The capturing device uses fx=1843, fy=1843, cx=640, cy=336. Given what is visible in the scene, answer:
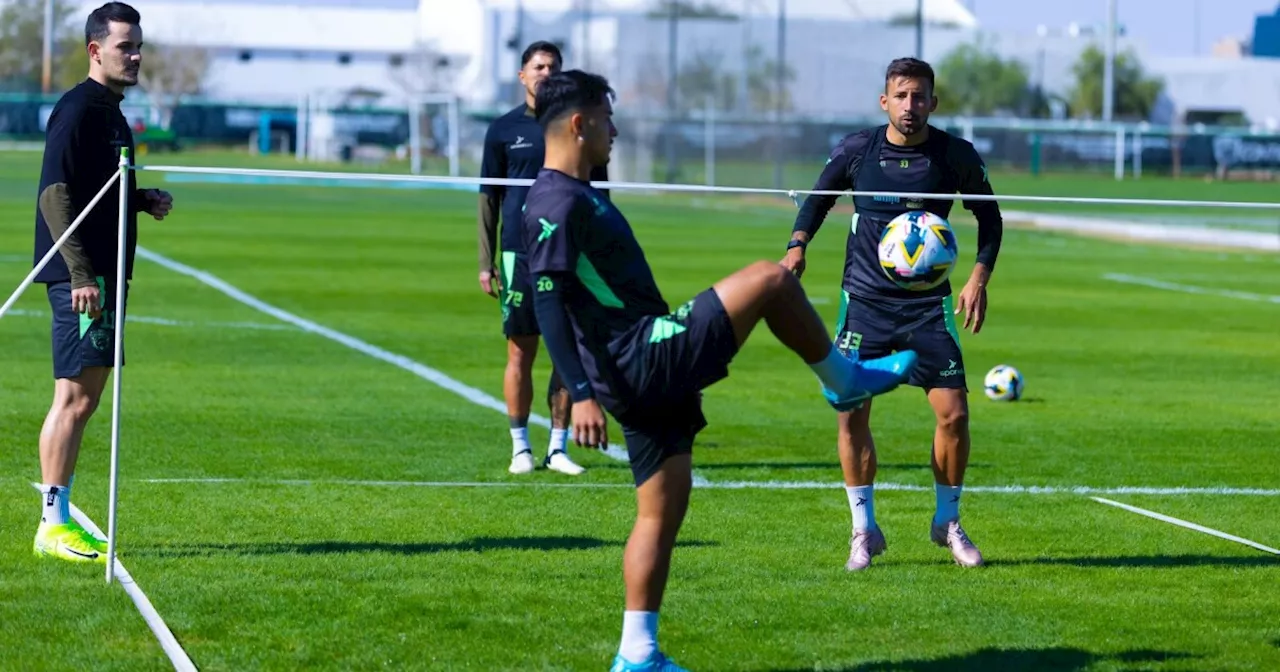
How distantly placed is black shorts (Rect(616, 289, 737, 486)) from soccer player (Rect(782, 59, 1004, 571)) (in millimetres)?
2058

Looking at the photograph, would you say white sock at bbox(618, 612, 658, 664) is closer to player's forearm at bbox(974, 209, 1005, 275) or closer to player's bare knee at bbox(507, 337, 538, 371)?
player's forearm at bbox(974, 209, 1005, 275)

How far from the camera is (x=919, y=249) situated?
309 inches

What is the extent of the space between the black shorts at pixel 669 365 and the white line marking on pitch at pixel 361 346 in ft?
16.1

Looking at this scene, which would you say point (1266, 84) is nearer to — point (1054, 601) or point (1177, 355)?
point (1177, 355)

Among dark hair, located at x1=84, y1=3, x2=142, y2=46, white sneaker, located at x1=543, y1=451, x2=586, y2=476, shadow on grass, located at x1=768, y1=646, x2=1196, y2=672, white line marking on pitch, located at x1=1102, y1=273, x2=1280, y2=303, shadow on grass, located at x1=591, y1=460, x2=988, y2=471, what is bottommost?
shadow on grass, located at x1=768, y1=646, x2=1196, y2=672

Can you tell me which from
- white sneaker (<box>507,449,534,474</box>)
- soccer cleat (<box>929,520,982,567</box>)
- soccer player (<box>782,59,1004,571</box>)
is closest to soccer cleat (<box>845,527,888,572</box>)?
soccer player (<box>782,59,1004,571</box>)

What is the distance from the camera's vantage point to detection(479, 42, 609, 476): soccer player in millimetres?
10414

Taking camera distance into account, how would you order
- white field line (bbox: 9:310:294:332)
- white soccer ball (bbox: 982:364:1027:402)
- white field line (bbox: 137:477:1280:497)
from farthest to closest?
white field line (bbox: 9:310:294:332) → white soccer ball (bbox: 982:364:1027:402) → white field line (bbox: 137:477:1280:497)

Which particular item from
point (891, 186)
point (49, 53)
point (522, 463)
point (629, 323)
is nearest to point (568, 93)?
point (629, 323)

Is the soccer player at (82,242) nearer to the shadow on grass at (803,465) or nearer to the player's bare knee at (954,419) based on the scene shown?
the player's bare knee at (954,419)

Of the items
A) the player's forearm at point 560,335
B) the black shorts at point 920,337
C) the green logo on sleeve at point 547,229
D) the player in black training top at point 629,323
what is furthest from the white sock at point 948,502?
the green logo on sleeve at point 547,229

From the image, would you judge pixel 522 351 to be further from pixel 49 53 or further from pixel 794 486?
pixel 49 53

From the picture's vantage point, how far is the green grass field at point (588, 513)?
21.6ft

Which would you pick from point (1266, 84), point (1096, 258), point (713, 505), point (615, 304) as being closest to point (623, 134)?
point (1096, 258)
